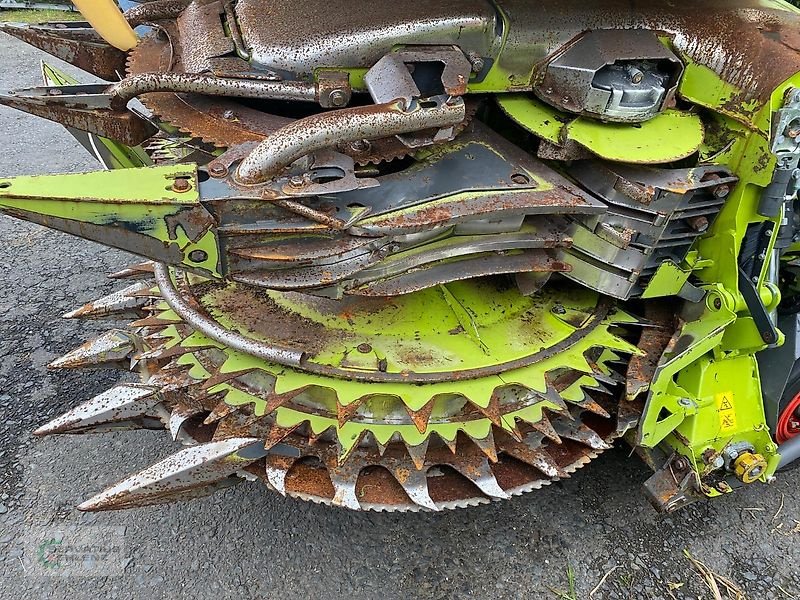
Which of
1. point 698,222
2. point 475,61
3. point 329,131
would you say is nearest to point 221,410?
point 329,131

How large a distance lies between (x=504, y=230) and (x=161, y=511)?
1561 millimetres

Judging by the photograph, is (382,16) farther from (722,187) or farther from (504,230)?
(722,187)

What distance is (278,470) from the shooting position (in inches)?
82.0

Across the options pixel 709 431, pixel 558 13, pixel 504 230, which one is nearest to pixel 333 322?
pixel 504 230

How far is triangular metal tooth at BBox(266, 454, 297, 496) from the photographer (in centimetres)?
204

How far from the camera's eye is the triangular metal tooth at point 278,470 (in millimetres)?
2043

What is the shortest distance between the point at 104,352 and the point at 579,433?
1.66 meters

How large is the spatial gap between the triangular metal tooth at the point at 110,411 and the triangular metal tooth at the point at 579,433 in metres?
1.32

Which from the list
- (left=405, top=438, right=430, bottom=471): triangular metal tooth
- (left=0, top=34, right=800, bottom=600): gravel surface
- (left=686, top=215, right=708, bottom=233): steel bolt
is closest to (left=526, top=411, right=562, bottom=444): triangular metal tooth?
(left=405, top=438, right=430, bottom=471): triangular metal tooth

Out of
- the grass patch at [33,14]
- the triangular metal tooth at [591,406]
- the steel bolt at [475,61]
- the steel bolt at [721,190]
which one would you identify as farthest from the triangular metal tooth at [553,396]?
the grass patch at [33,14]

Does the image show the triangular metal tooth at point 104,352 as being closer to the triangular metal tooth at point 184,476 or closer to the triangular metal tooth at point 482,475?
the triangular metal tooth at point 184,476

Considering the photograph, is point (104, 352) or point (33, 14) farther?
point (33, 14)

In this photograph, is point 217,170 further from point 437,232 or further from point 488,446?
point 488,446

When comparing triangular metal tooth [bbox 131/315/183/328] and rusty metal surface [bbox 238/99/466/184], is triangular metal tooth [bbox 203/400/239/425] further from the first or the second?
rusty metal surface [bbox 238/99/466/184]
